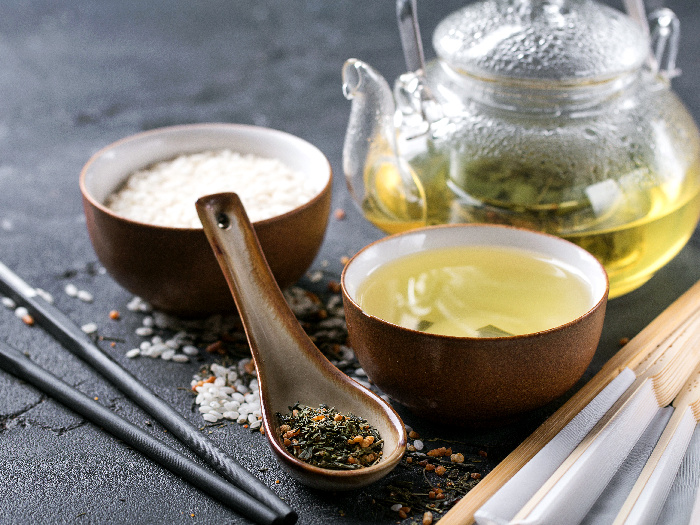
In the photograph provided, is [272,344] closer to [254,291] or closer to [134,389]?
[254,291]

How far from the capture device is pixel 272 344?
938 mm

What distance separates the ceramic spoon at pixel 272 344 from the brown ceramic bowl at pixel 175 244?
7 centimetres

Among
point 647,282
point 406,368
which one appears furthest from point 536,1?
point 406,368

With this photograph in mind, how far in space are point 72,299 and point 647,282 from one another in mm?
965

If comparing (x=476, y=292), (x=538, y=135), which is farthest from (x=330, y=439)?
(x=538, y=135)

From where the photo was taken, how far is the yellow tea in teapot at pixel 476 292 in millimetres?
900

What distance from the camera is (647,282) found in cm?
126

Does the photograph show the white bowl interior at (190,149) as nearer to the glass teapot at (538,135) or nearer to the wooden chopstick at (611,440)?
the glass teapot at (538,135)

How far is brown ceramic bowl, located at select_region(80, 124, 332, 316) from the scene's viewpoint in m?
1.03

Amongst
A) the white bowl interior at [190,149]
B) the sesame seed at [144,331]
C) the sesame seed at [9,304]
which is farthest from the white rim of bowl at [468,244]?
the sesame seed at [9,304]

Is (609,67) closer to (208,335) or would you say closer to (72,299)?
(208,335)

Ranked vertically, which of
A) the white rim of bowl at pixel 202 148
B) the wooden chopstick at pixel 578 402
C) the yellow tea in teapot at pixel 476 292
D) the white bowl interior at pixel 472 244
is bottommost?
the wooden chopstick at pixel 578 402

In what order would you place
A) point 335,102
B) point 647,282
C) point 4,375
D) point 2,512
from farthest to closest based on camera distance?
point 335,102 < point 647,282 < point 4,375 < point 2,512

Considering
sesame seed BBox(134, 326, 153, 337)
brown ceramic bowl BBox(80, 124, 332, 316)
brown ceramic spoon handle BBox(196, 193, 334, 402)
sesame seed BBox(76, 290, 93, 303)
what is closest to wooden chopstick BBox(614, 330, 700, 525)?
brown ceramic spoon handle BBox(196, 193, 334, 402)
